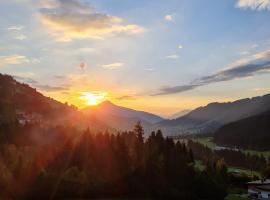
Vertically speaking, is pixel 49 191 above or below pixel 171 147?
below

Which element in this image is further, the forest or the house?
the house

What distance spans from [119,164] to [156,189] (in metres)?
10.2

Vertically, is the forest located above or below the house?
above

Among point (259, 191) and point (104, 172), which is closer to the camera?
point (104, 172)

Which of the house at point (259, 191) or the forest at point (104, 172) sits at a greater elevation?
the forest at point (104, 172)

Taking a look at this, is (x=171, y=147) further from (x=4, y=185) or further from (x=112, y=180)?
(x=4, y=185)

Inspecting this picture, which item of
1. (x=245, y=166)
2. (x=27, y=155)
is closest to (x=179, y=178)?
(x=27, y=155)

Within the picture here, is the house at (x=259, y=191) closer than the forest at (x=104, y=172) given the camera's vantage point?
No

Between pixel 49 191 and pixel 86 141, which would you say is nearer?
pixel 49 191

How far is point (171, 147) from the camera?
10406 cm

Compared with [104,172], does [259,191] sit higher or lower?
lower

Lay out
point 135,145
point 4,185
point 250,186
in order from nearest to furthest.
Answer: point 4,185, point 135,145, point 250,186

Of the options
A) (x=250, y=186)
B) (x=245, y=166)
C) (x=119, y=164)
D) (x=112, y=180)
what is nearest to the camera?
(x=112, y=180)

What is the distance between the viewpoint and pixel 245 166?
653ft
